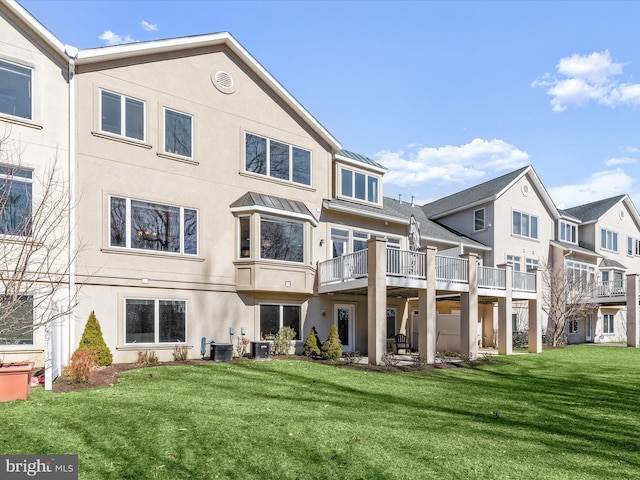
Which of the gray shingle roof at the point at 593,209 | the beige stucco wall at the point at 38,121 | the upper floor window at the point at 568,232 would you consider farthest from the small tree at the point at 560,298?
the beige stucco wall at the point at 38,121

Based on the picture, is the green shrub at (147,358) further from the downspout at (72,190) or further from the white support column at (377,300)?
the white support column at (377,300)

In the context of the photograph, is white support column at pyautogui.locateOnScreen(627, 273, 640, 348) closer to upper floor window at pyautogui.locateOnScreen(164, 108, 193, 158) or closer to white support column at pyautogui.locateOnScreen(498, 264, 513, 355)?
white support column at pyautogui.locateOnScreen(498, 264, 513, 355)

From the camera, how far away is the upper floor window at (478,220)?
88.2 feet

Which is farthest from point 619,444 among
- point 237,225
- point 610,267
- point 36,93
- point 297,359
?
point 610,267

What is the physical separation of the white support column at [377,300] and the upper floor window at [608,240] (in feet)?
86.9

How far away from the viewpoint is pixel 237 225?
16.1 m

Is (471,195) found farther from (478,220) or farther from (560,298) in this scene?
(560,298)

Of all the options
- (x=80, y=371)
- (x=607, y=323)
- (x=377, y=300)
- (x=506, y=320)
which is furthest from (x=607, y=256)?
(x=80, y=371)

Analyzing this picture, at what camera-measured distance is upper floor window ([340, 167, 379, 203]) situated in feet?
64.1

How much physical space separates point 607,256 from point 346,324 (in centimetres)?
2542

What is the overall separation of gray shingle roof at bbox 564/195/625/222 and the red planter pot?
1402 inches

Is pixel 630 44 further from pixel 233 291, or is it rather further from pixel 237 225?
pixel 233 291

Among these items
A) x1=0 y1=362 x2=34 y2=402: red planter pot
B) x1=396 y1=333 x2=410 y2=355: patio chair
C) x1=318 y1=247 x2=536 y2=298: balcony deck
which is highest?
x1=318 y1=247 x2=536 y2=298: balcony deck

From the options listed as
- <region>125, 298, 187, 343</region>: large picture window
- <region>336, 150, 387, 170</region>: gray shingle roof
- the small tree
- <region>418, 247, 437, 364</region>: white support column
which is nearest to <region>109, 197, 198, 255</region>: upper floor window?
<region>125, 298, 187, 343</region>: large picture window
